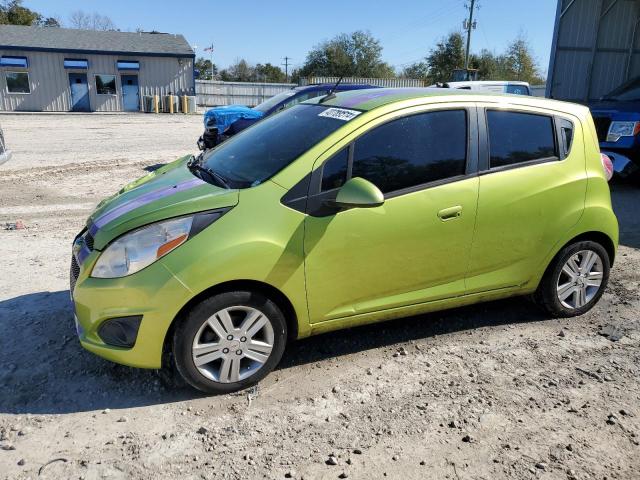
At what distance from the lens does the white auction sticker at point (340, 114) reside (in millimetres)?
3548

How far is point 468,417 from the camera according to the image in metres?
3.09

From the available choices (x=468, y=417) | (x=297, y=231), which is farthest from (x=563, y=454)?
(x=297, y=231)

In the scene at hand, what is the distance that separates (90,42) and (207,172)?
113 feet

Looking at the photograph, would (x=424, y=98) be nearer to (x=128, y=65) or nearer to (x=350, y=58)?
(x=128, y=65)

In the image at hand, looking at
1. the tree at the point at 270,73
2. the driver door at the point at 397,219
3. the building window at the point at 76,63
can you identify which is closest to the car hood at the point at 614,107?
the driver door at the point at 397,219

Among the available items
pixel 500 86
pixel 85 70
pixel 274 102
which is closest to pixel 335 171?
pixel 274 102

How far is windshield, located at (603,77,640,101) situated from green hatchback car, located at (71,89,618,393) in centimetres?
826

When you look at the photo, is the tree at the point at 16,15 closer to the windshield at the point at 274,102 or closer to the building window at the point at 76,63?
the building window at the point at 76,63

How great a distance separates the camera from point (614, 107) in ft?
34.2

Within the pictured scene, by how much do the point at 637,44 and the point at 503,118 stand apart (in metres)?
13.8

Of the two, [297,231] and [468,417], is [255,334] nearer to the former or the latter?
[297,231]

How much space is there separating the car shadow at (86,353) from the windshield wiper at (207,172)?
1.28 m

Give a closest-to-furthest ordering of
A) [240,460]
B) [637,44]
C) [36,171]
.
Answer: [240,460], [36,171], [637,44]

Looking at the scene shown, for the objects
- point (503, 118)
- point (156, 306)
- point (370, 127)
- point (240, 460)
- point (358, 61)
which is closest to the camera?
point (240, 460)
